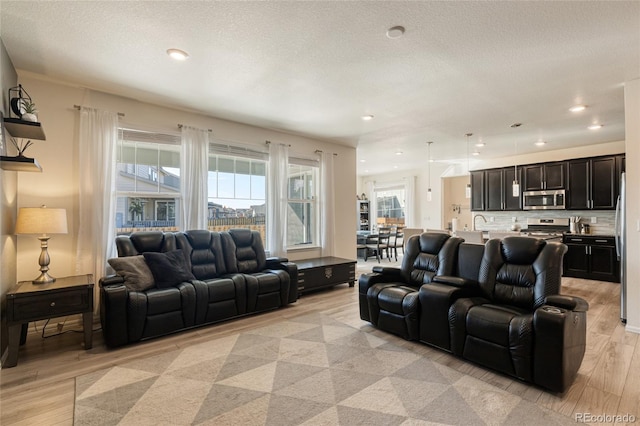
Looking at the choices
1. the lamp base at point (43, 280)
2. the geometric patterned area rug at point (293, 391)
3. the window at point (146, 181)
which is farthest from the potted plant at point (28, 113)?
the geometric patterned area rug at point (293, 391)

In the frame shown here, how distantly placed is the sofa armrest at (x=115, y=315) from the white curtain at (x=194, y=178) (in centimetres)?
146

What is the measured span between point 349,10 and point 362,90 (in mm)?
1511

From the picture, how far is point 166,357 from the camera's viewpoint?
2916 mm

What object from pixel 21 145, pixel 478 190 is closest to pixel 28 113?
pixel 21 145

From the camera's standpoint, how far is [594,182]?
6.29 m

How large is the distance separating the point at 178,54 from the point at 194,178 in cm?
190

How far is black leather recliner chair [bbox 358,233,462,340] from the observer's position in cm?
323

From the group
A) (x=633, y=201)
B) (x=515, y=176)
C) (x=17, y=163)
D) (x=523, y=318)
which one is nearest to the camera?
(x=523, y=318)

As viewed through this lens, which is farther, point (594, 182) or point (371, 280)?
point (594, 182)

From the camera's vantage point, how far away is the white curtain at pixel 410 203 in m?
10.2

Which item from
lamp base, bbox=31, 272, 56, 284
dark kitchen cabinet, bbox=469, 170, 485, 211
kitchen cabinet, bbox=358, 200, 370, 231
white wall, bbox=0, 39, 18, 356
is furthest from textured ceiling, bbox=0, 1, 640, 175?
kitchen cabinet, bbox=358, 200, 370, 231

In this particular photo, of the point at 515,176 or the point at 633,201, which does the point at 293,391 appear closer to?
the point at 633,201

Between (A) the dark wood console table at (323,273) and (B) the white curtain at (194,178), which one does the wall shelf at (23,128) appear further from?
(A) the dark wood console table at (323,273)

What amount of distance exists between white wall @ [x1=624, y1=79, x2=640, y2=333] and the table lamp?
5962mm
